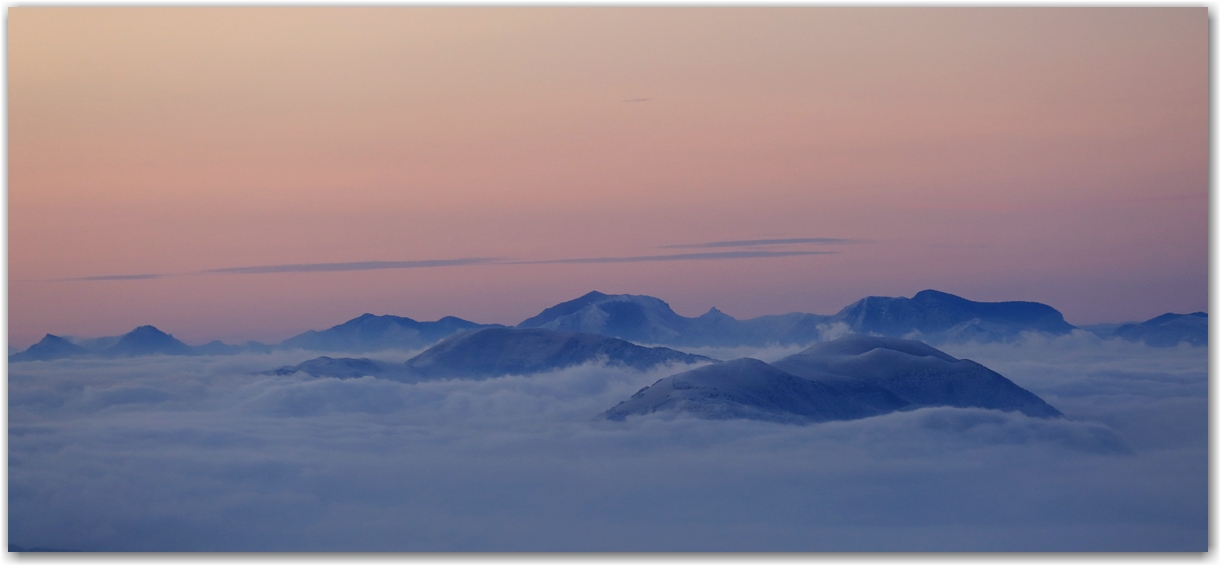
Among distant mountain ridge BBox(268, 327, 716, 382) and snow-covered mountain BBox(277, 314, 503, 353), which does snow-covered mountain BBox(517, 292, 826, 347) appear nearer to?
distant mountain ridge BBox(268, 327, 716, 382)

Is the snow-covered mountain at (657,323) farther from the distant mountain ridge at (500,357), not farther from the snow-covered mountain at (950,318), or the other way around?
the snow-covered mountain at (950,318)

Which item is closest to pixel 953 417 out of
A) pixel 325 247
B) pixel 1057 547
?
pixel 1057 547

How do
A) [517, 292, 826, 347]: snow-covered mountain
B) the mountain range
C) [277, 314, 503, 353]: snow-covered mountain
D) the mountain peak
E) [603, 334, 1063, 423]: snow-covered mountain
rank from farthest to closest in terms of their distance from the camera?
1. [603, 334, 1063, 423]: snow-covered mountain
2. [277, 314, 503, 353]: snow-covered mountain
3. [517, 292, 826, 347]: snow-covered mountain
4. the mountain peak
5. the mountain range

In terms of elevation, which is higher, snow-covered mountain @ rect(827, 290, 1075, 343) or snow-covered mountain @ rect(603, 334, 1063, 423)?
snow-covered mountain @ rect(827, 290, 1075, 343)

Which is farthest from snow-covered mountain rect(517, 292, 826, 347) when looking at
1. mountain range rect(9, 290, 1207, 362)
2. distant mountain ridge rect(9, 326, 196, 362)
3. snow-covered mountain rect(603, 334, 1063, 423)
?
distant mountain ridge rect(9, 326, 196, 362)

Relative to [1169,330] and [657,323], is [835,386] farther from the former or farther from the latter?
[1169,330]

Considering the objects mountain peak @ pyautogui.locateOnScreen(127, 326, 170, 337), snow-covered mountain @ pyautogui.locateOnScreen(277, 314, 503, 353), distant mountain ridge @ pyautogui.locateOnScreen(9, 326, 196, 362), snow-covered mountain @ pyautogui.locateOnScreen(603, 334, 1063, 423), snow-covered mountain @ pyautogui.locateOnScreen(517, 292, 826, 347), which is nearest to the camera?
distant mountain ridge @ pyautogui.locateOnScreen(9, 326, 196, 362)

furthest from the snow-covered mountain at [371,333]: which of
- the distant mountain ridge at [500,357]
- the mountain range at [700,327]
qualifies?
the distant mountain ridge at [500,357]
